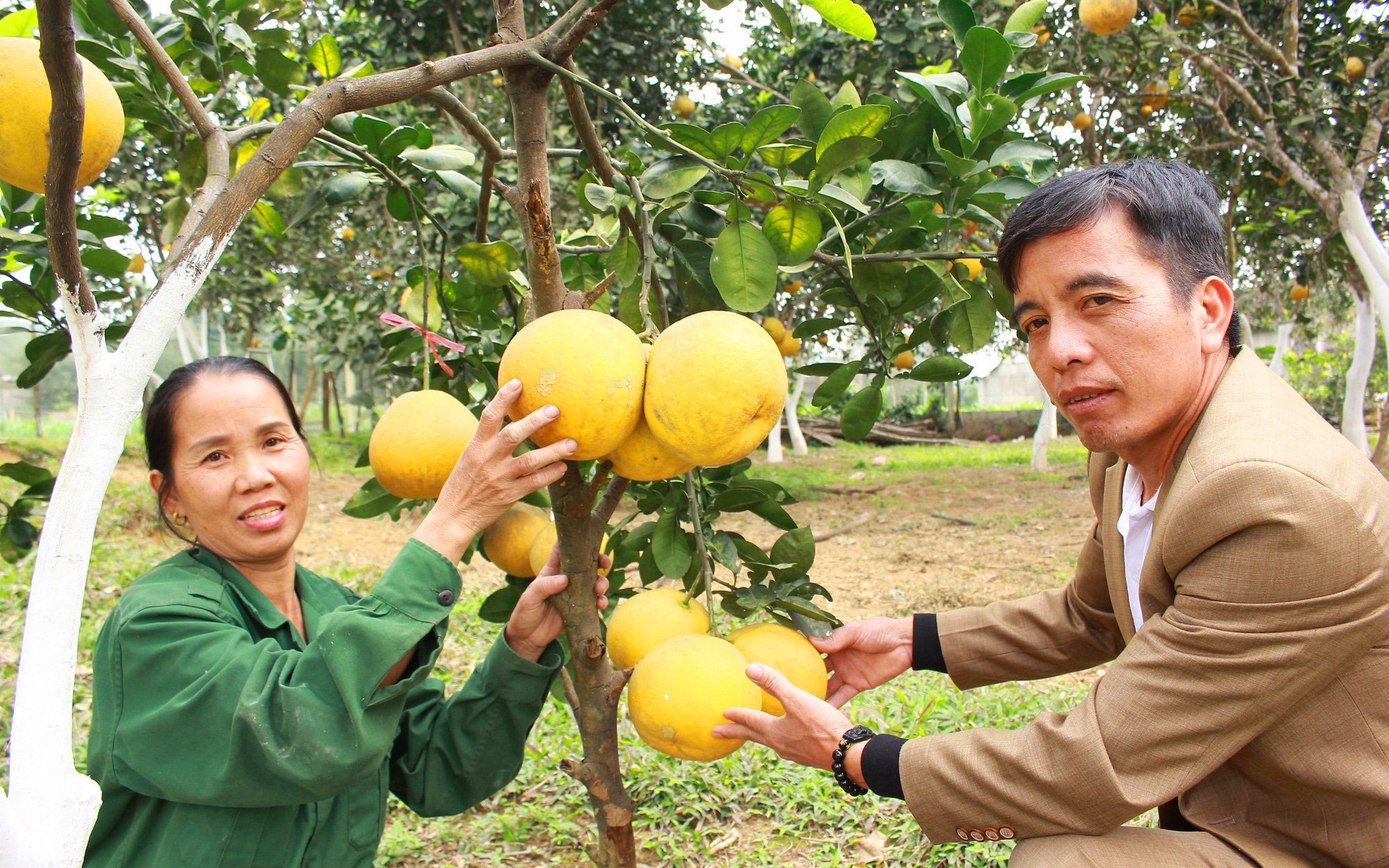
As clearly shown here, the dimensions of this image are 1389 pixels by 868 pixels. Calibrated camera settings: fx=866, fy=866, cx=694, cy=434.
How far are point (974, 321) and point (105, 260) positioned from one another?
1.45 metres

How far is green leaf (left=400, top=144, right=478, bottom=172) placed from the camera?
4.64ft

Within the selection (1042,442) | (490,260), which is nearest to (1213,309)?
(490,260)

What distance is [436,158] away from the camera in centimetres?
142

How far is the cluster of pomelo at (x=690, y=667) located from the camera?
3.77ft

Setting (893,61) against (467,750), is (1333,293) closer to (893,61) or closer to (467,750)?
(893,61)

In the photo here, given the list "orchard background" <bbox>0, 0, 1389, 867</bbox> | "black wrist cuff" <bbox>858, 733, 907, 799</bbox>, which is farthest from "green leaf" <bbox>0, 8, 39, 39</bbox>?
"black wrist cuff" <bbox>858, 733, 907, 799</bbox>

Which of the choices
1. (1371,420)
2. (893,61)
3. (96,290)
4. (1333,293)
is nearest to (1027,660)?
(96,290)

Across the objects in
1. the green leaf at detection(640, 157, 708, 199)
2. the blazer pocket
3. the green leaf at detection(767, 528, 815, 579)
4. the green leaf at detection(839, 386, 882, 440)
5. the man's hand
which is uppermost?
the green leaf at detection(640, 157, 708, 199)

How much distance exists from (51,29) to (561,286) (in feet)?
1.91

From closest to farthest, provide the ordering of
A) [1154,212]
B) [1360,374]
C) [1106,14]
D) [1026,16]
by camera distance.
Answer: [1154,212] → [1026,16] → [1106,14] → [1360,374]

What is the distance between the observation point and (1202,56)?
4684mm

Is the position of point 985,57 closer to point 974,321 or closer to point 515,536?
point 974,321

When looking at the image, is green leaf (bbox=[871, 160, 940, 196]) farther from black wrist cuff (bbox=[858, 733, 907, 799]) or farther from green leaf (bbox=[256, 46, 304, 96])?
green leaf (bbox=[256, 46, 304, 96])

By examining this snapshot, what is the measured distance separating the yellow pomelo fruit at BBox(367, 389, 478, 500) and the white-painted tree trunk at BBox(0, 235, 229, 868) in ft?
1.52
